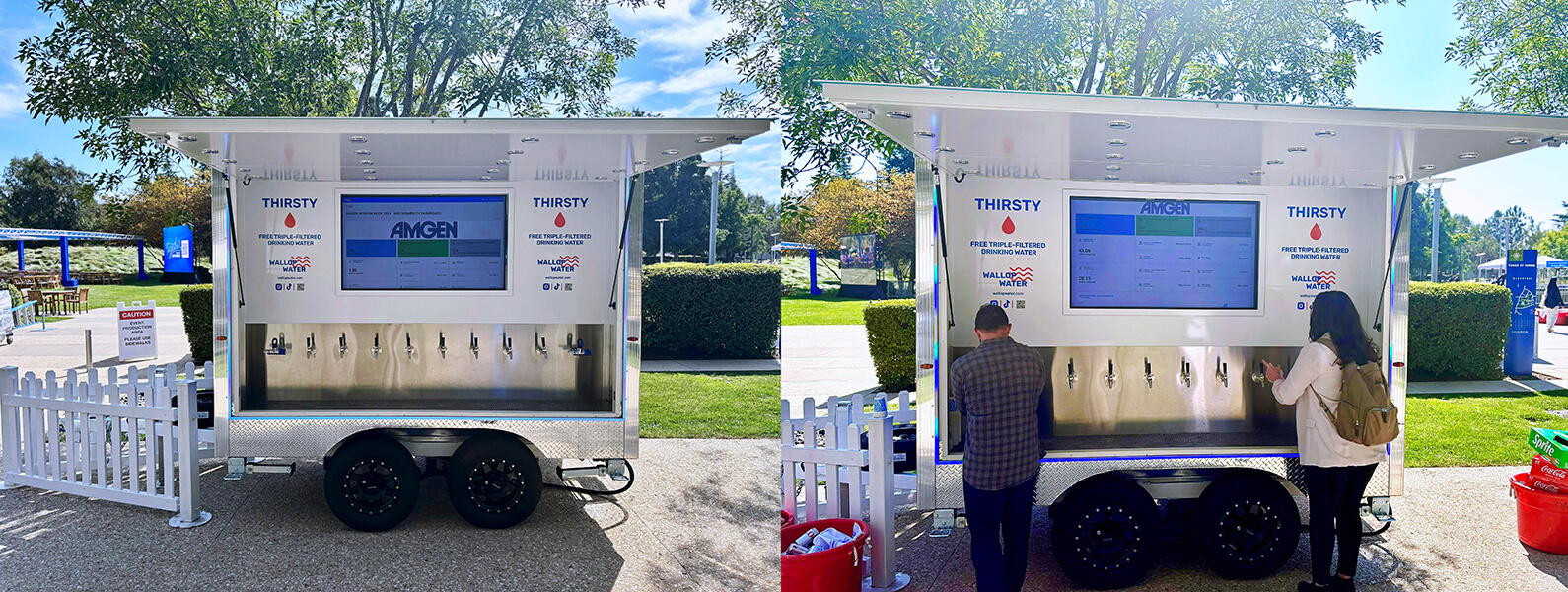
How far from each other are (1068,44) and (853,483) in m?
3.52

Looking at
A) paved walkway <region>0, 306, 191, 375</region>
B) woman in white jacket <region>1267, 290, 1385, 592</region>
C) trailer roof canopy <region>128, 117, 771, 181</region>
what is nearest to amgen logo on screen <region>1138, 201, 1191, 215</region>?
woman in white jacket <region>1267, 290, 1385, 592</region>

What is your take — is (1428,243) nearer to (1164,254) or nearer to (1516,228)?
(1516,228)

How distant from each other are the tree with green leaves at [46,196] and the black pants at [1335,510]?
7974 mm

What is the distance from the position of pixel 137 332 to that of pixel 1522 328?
14.2 meters

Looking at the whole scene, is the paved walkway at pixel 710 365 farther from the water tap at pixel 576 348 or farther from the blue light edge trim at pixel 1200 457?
the blue light edge trim at pixel 1200 457

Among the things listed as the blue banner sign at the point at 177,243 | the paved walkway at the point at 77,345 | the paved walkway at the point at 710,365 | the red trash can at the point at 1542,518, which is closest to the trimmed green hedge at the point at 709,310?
the paved walkway at the point at 710,365

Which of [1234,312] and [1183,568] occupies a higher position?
[1234,312]

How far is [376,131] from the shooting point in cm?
362

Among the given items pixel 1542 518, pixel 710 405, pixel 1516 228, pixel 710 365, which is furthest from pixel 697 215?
pixel 1516 228

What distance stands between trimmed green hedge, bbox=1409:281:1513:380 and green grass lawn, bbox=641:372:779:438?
22.4 ft

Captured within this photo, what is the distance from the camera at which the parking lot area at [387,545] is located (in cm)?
373

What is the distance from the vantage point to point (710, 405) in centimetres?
771

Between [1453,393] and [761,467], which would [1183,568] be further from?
[1453,393]

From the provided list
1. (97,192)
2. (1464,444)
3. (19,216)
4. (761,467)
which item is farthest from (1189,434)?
(19,216)
